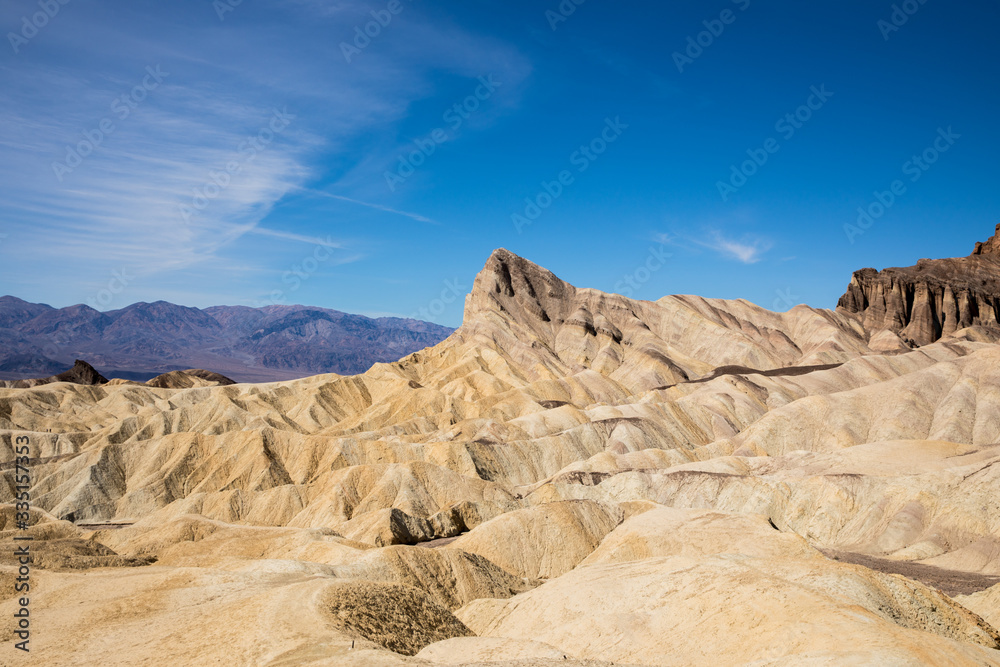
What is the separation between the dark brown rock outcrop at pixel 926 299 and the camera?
127 metres

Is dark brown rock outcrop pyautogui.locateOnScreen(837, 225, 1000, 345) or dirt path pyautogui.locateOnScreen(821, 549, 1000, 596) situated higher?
dark brown rock outcrop pyautogui.locateOnScreen(837, 225, 1000, 345)

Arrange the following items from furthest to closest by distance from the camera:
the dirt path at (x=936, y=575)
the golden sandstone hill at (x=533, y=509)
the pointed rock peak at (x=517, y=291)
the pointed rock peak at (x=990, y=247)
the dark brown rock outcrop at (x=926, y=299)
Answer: the pointed rock peak at (x=990, y=247)
the dark brown rock outcrop at (x=926, y=299)
the pointed rock peak at (x=517, y=291)
the dirt path at (x=936, y=575)
the golden sandstone hill at (x=533, y=509)

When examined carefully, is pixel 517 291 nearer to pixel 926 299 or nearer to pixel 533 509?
pixel 926 299

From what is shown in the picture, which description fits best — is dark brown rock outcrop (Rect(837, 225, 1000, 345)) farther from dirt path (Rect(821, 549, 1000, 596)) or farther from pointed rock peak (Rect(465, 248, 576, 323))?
dirt path (Rect(821, 549, 1000, 596))

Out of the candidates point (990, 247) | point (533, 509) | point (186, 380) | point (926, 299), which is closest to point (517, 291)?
point (186, 380)

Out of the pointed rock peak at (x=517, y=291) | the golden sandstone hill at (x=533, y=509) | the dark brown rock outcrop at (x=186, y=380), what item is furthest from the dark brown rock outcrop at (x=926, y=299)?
the dark brown rock outcrop at (x=186, y=380)

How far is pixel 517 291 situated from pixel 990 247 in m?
108

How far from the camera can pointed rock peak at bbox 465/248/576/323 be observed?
12031 centimetres

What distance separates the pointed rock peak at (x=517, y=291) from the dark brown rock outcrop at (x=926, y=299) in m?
60.6

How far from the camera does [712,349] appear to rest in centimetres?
11656

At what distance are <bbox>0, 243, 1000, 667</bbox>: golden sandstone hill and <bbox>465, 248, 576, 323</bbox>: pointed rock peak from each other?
111 cm

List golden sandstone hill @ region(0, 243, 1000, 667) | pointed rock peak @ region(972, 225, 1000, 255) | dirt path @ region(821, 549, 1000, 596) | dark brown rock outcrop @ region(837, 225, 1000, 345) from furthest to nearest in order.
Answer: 1. pointed rock peak @ region(972, 225, 1000, 255)
2. dark brown rock outcrop @ region(837, 225, 1000, 345)
3. dirt path @ region(821, 549, 1000, 596)
4. golden sandstone hill @ region(0, 243, 1000, 667)

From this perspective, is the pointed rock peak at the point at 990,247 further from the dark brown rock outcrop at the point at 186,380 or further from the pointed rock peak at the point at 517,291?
the dark brown rock outcrop at the point at 186,380

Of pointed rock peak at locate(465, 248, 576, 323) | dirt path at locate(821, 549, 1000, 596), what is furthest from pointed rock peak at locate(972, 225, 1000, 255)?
dirt path at locate(821, 549, 1000, 596)
